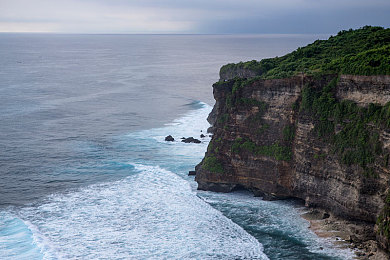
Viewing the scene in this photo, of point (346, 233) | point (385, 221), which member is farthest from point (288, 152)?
point (385, 221)

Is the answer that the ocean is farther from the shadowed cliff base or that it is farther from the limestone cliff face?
the shadowed cliff base

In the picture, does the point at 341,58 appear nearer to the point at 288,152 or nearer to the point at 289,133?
the point at 289,133

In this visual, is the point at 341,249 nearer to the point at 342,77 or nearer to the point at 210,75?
the point at 342,77

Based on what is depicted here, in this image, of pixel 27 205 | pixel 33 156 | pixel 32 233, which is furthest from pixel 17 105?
pixel 32 233

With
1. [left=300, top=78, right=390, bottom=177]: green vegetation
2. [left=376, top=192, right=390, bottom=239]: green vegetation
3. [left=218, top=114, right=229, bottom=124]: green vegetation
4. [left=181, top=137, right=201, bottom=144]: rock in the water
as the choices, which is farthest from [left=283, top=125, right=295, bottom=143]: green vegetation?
[left=181, top=137, right=201, bottom=144]: rock in the water

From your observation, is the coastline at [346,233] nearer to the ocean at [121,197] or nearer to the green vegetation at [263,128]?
the ocean at [121,197]

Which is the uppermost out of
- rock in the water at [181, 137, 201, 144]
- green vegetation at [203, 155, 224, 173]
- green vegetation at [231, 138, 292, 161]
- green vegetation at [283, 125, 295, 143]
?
green vegetation at [283, 125, 295, 143]

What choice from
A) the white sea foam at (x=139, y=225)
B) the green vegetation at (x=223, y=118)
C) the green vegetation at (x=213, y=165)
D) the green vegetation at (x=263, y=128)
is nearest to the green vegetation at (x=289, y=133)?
the green vegetation at (x=263, y=128)
